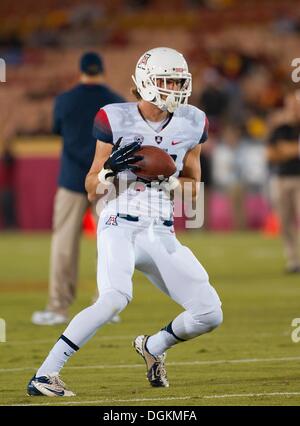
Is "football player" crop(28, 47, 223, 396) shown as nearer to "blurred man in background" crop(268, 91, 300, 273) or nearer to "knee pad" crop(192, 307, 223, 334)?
"knee pad" crop(192, 307, 223, 334)

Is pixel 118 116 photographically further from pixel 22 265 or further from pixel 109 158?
pixel 22 265

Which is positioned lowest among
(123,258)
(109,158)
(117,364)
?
(117,364)

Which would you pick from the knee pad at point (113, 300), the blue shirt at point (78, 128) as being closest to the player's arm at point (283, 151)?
the blue shirt at point (78, 128)

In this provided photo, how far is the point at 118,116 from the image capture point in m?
5.54

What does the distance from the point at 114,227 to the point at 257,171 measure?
41.6 feet

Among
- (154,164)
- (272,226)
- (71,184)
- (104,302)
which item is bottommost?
(272,226)

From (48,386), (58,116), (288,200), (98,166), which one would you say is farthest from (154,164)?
(288,200)

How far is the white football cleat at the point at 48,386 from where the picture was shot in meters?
5.21

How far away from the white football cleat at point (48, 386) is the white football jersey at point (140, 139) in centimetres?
87

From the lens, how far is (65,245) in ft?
27.2

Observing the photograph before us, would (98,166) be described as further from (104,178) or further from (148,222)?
(148,222)

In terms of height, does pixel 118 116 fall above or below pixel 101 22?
below

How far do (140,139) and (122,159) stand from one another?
275mm

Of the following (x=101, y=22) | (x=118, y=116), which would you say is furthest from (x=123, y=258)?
(x=101, y=22)
